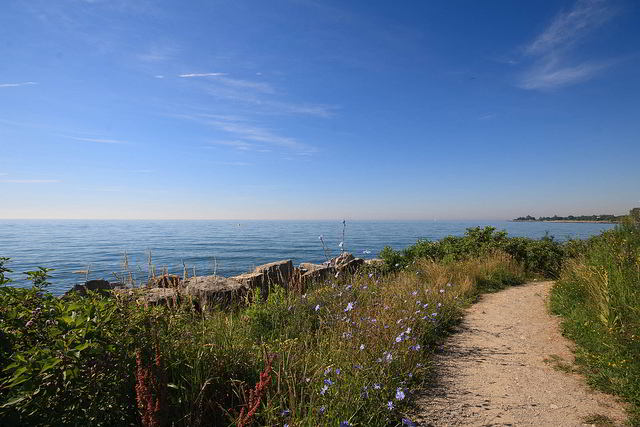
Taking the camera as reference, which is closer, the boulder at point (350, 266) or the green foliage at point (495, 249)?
the boulder at point (350, 266)

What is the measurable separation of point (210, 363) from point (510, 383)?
3741 millimetres

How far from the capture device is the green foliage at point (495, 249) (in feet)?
40.0

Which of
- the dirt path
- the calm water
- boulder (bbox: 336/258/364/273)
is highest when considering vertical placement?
boulder (bbox: 336/258/364/273)

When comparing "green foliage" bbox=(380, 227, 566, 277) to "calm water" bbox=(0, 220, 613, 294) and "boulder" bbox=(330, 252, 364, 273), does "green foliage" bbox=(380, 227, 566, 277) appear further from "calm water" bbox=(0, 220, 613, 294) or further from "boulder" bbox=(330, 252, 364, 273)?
"calm water" bbox=(0, 220, 613, 294)

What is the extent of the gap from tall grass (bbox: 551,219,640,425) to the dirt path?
22 centimetres

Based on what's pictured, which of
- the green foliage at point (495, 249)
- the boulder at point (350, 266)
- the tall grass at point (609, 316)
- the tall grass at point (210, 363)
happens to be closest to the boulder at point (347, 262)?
the boulder at point (350, 266)

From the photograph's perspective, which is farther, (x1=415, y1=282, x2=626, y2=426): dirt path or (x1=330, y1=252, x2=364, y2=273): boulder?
(x1=330, y1=252, x2=364, y2=273): boulder

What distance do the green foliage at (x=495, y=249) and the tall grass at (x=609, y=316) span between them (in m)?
5.42

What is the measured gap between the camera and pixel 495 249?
12.3 metres

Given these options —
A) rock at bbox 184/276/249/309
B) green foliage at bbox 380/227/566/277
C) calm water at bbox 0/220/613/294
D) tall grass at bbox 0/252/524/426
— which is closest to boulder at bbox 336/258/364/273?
calm water at bbox 0/220/613/294

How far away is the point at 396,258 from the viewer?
37.2 ft

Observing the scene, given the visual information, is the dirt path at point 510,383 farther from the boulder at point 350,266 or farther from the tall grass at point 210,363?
the boulder at point 350,266

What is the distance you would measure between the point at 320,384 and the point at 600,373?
3623 mm

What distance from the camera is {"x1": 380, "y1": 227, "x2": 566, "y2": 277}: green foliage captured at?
12.2 m
